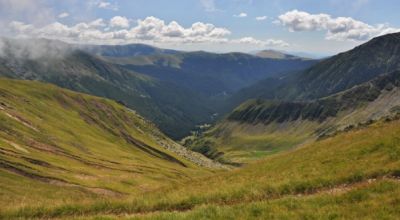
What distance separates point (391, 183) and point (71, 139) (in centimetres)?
12489

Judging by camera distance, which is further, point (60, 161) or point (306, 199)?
point (60, 161)

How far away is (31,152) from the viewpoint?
297 feet

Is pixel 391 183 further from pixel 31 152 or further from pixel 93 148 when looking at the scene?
pixel 93 148

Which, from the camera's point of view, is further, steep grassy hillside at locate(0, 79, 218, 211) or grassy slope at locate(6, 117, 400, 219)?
steep grassy hillside at locate(0, 79, 218, 211)

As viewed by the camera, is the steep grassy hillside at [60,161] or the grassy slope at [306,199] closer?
the grassy slope at [306,199]

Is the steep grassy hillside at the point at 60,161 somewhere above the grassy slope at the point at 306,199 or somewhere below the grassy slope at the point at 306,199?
below

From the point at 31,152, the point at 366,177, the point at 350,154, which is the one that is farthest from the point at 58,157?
the point at 366,177

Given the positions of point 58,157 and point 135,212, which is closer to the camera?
point 135,212

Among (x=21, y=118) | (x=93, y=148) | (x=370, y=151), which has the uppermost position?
(x=370, y=151)

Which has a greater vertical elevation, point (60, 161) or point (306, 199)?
point (306, 199)

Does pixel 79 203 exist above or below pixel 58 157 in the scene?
above

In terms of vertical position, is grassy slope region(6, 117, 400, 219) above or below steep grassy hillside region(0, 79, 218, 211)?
above

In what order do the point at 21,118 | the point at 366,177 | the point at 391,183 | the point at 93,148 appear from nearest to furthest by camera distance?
the point at 391,183, the point at 366,177, the point at 21,118, the point at 93,148

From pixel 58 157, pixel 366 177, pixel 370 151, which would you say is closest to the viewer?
pixel 366 177
